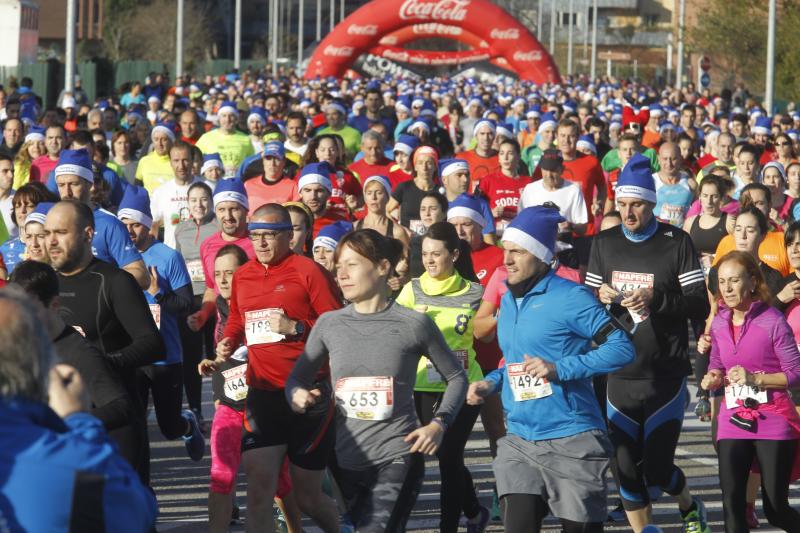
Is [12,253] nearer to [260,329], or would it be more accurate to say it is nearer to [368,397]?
[260,329]

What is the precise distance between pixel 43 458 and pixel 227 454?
4.29 metres

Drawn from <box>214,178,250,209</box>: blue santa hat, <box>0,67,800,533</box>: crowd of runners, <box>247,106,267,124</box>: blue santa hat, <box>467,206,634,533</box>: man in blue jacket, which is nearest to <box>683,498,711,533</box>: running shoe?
<box>0,67,800,533</box>: crowd of runners

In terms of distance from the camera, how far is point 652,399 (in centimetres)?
788

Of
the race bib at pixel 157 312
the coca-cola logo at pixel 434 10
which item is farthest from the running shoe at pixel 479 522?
the coca-cola logo at pixel 434 10

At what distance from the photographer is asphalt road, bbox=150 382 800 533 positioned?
27.5ft

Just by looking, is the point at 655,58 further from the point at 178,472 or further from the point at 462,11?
the point at 178,472

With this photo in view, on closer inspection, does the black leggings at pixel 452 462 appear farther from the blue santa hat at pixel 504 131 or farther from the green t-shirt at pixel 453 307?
the blue santa hat at pixel 504 131

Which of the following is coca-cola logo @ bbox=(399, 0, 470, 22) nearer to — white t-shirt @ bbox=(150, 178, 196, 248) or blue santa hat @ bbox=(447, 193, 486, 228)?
white t-shirt @ bbox=(150, 178, 196, 248)

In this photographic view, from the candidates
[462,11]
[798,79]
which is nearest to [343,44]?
[462,11]

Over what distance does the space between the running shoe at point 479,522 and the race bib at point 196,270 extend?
10.7 feet

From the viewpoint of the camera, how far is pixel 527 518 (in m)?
6.33

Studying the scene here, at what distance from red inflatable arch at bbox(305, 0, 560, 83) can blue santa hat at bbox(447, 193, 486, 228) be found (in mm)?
49905

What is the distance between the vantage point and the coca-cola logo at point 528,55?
60.2 meters

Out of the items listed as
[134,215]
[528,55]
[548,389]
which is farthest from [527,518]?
[528,55]
